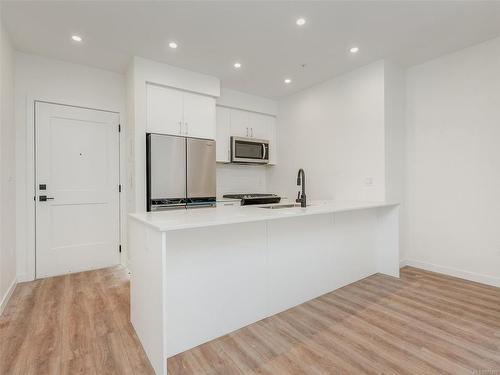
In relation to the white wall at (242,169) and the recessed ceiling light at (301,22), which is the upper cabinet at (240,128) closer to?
the white wall at (242,169)

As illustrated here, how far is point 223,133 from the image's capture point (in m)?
4.16

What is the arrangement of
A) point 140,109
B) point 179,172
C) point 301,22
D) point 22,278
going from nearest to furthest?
point 301,22
point 22,278
point 140,109
point 179,172

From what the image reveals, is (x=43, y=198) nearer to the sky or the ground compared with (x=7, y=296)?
nearer to the sky

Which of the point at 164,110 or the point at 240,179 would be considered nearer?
the point at 164,110

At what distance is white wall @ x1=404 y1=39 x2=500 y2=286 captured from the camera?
2795mm

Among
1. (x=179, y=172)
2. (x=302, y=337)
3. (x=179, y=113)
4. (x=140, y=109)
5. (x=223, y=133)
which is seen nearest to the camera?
(x=302, y=337)

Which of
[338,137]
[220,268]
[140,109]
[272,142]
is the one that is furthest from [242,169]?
[220,268]

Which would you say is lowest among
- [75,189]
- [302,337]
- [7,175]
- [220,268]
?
[302,337]

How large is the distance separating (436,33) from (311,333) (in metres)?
3.06

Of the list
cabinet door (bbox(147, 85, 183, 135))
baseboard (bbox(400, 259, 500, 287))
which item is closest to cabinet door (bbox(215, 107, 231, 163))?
cabinet door (bbox(147, 85, 183, 135))

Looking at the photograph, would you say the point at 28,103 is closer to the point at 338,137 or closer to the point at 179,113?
the point at 179,113

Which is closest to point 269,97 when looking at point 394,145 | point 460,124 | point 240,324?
point 394,145

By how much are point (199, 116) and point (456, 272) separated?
12.2ft

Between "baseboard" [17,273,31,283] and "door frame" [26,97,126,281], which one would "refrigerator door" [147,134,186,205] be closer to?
"door frame" [26,97,126,281]
